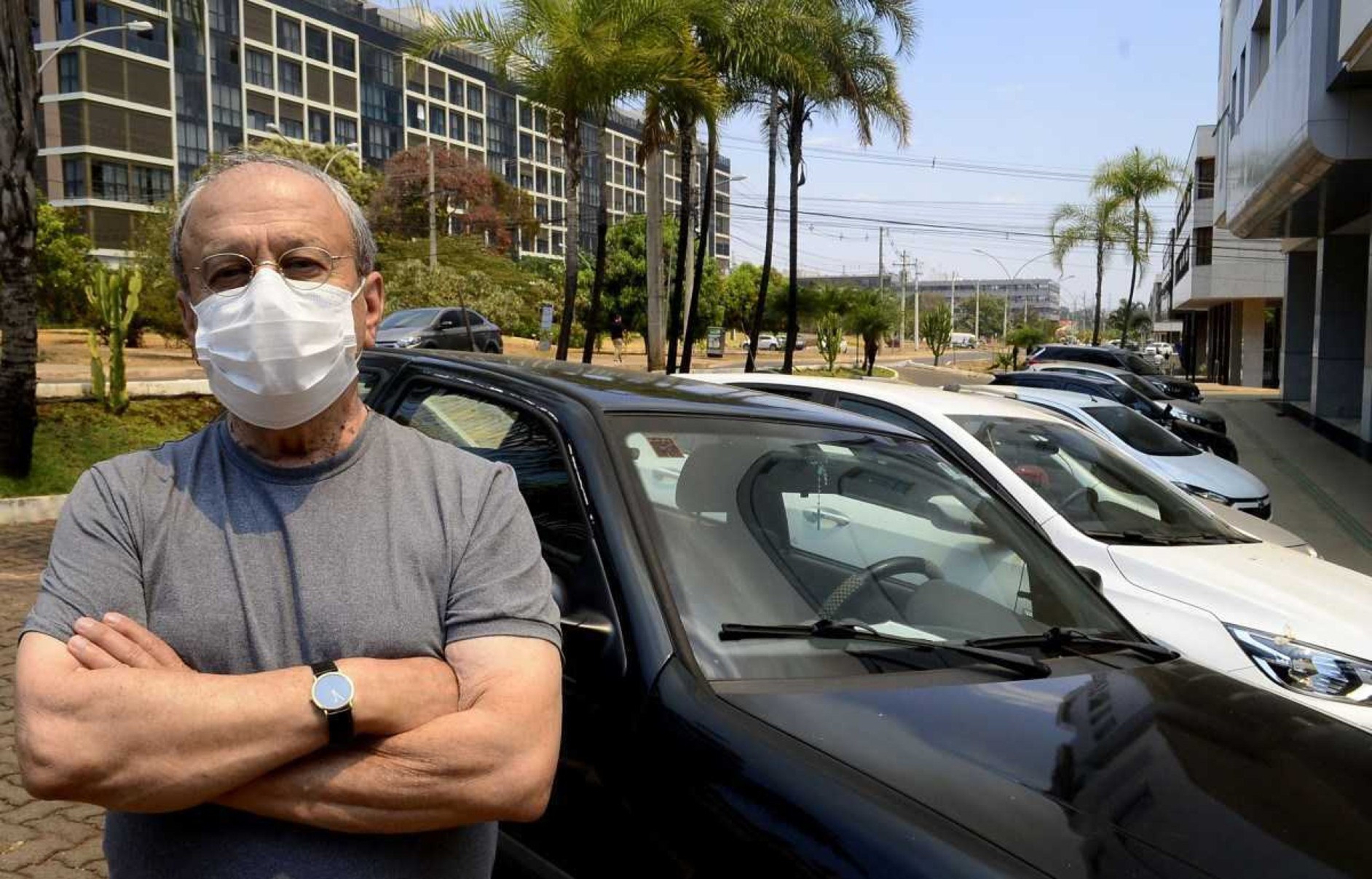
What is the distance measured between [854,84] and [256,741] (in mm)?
26279

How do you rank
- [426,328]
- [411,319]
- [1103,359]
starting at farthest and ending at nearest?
[1103,359] → [411,319] → [426,328]

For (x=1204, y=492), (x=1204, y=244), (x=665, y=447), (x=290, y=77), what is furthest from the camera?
(x=290, y=77)

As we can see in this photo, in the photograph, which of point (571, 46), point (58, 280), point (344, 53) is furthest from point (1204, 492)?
point (344, 53)

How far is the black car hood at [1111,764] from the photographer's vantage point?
187 centimetres

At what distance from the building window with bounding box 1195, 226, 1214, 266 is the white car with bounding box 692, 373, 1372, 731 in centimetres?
4156

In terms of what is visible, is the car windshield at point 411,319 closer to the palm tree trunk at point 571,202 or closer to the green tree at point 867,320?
the palm tree trunk at point 571,202

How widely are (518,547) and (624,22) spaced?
61.6ft

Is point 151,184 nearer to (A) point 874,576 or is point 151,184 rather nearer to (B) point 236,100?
(B) point 236,100

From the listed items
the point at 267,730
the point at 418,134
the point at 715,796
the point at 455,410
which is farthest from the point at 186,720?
the point at 418,134

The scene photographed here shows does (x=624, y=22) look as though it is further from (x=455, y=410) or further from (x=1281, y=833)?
(x=1281, y=833)

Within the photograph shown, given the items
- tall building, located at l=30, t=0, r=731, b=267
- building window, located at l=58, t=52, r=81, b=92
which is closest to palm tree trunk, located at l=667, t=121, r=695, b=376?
tall building, located at l=30, t=0, r=731, b=267

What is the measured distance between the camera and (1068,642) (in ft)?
9.02

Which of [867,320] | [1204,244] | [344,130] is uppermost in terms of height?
[344,130]

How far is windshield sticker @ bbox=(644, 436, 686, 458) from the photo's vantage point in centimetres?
288
